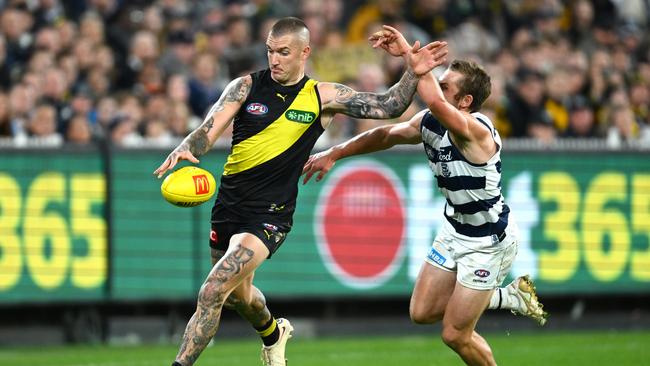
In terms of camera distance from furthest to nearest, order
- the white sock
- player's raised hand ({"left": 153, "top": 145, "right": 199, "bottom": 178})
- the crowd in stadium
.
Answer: the crowd in stadium, the white sock, player's raised hand ({"left": 153, "top": 145, "right": 199, "bottom": 178})

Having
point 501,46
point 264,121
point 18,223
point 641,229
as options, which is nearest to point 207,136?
point 264,121

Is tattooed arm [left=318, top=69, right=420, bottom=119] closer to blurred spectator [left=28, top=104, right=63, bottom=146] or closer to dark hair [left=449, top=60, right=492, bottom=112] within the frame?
dark hair [left=449, top=60, right=492, bottom=112]

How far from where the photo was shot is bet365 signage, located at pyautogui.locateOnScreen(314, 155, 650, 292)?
1540cm

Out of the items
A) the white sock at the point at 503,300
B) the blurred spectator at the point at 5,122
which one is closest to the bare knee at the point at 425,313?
the white sock at the point at 503,300

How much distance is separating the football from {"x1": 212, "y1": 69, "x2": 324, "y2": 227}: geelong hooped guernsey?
46 cm

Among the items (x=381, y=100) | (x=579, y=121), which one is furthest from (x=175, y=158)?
(x=579, y=121)

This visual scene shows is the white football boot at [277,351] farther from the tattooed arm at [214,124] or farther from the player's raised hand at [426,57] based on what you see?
the player's raised hand at [426,57]

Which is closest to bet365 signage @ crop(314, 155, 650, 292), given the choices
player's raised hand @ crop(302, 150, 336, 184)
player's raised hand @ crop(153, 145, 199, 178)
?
player's raised hand @ crop(302, 150, 336, 184)

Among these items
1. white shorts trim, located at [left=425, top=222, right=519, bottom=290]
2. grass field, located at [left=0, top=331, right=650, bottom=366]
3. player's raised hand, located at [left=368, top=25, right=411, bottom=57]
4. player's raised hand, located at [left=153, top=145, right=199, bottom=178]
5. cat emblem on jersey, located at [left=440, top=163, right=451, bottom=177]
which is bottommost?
grass field, located at [left=0, top=331, right=650, bottom=366]

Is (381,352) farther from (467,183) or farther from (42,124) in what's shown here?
(42,124)

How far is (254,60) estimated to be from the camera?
17.0 metres

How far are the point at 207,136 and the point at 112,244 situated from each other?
577 cm

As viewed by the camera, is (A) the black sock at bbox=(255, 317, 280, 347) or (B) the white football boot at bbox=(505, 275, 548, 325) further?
(A) the black sock at bbox=(255, 317, 280, 347)

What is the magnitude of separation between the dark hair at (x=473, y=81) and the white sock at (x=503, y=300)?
1.54m
